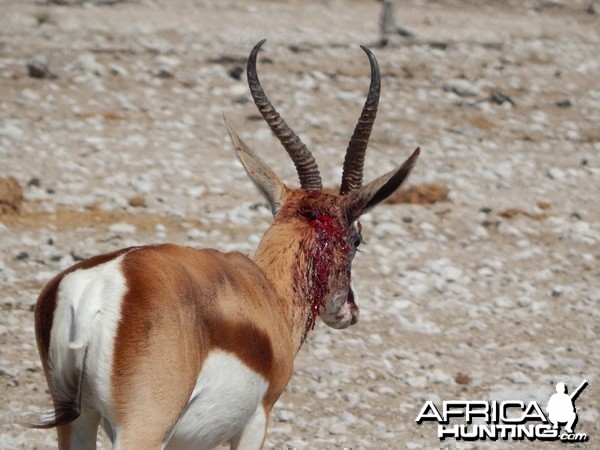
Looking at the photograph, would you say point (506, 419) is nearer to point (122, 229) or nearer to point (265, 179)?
point (265, 179)

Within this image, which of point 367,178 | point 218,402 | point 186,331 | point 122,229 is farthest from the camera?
point 367,178

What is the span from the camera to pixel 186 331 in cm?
521

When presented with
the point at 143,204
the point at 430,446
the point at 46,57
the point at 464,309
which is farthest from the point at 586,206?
the point at 46,57

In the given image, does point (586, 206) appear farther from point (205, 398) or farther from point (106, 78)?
point (205, 398)

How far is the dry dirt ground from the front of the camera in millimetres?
9016

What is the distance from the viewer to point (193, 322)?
5289 millimetres

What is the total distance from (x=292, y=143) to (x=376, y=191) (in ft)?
2.76

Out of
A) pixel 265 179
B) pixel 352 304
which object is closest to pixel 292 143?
pixel 265 179

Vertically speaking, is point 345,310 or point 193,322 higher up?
point 193,322

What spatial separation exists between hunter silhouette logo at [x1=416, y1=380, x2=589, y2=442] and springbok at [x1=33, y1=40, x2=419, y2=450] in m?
2.11

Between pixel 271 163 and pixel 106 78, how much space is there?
387cm

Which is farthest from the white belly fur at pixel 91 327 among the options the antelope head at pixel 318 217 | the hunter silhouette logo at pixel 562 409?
the hunter silhouette logo at pixel 562 409

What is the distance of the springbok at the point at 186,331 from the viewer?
500 cm

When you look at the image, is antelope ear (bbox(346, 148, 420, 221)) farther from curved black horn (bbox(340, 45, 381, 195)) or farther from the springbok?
curved black horn (bbox(340, 45, 381, 195))
